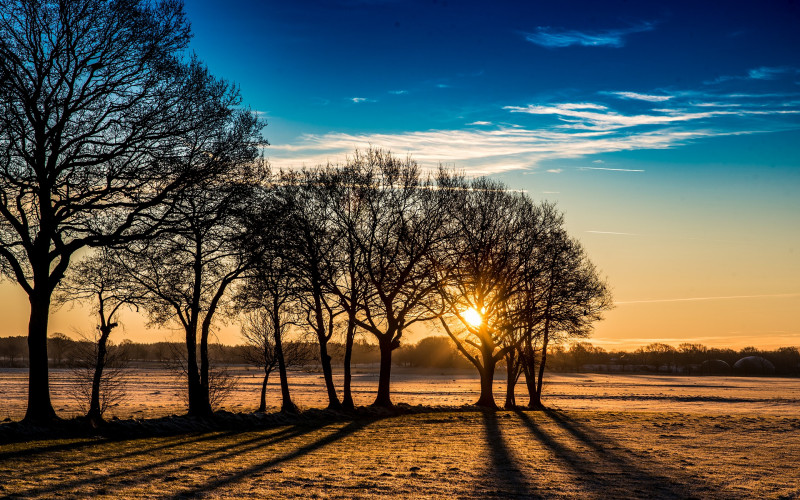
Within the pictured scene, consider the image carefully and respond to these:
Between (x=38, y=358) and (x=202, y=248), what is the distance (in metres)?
10.7

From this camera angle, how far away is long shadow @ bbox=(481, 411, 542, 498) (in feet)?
46.9

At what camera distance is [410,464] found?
61.1 feet

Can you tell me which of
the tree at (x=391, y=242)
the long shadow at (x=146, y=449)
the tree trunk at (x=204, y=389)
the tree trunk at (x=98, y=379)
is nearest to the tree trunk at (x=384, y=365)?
the tree at (x=391, y=242)

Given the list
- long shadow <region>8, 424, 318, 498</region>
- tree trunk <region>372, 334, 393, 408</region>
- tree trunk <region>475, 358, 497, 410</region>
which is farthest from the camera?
tree trunk <region>475, 358, 497, 410</region>

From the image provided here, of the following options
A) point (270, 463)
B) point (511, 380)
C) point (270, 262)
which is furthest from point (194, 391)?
point (511, 380)

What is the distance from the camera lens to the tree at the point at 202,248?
982 inches

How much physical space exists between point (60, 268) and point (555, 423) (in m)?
25.2

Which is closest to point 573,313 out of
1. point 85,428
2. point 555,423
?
point 555,423

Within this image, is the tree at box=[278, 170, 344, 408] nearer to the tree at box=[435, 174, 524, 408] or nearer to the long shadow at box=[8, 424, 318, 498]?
the tree at box=[435, 174, 524, 408]

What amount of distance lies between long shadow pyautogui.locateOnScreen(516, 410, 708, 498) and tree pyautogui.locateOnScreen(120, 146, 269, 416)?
15.0 metres

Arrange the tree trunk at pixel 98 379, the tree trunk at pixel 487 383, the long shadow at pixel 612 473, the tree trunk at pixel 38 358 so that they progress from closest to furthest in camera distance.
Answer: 1. the long shadow at pixel 612 473
2. the tree trunk at pixel 38 358
3. the tree trunk at pixel 98 379
4. the tree trunk at pixel 487 383

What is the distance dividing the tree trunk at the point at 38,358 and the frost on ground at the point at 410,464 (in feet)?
8.41

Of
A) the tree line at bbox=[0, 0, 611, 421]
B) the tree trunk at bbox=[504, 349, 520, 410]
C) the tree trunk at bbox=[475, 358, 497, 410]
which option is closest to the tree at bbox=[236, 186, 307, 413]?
the tree line at bbox=[0, 0, 611, 421]

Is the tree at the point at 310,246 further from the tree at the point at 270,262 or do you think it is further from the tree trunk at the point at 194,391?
the tree trunk at the point at 194,391
